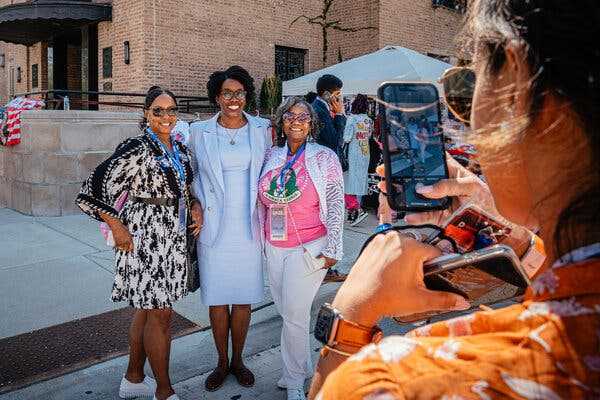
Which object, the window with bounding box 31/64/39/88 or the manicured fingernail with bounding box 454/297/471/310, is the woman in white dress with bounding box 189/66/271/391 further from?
the window with bounding box 31/64/39/88

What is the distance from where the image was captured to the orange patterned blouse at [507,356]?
62cm

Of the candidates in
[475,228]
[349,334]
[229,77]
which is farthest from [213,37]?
[349,334]

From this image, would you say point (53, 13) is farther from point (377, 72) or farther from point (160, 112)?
point (160, 112)

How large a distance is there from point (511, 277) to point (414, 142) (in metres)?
0.46

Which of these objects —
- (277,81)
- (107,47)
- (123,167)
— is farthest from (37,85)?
(123,167)

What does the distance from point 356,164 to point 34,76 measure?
1284cm

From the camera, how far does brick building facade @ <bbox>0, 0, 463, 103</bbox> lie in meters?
12.4

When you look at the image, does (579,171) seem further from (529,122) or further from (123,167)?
(123,167)

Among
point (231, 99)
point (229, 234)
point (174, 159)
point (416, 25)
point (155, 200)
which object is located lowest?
point (229, 234)

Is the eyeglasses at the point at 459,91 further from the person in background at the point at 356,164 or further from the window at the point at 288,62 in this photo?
the window at the point at 288,62

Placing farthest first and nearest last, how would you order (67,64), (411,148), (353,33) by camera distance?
1. (67,64)
2. (353,33)
3. (411,148)

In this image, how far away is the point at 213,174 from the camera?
12.0 ft

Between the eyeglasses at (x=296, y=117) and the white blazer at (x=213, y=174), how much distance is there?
0.23m

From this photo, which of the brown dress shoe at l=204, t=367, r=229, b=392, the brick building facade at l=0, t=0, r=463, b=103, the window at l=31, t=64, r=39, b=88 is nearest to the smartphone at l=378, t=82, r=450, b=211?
the brown dress shoe at l=204, t=367, r=229, b=392
